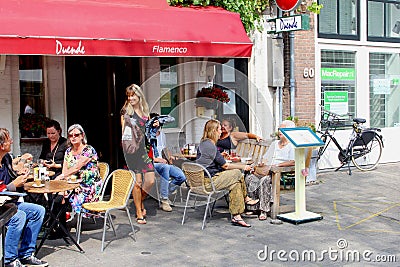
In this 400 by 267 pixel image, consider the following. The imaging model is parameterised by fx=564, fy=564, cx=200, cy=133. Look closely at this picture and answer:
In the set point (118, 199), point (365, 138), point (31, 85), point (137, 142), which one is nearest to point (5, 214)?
point (118, 199)

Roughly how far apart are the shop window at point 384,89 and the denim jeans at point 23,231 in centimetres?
872

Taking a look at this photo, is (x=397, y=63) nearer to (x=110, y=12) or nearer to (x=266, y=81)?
(x=266, y=81)

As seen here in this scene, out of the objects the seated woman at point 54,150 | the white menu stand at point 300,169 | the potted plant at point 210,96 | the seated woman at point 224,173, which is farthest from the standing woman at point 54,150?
the potted plant at point 210,96

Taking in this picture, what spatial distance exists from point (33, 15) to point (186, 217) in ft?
10.8

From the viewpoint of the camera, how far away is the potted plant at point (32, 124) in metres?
8.27

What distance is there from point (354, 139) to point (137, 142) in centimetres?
532

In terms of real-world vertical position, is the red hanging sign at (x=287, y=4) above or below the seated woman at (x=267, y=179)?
above

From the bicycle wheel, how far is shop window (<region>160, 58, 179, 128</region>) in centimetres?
362

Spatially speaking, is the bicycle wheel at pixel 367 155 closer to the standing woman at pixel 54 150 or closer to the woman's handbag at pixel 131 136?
the woman's handbag at pixel 131 136

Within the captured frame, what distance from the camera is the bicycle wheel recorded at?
11122mm

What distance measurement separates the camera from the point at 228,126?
337 inches


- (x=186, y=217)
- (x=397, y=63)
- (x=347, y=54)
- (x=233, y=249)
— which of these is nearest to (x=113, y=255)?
(x=233, y=249)

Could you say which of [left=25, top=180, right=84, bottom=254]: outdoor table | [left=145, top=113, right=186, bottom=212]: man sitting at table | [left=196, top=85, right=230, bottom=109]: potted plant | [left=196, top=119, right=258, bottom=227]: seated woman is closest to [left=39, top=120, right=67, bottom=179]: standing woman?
[left=25, top=180, right=84, bottom=254]: outdoor table

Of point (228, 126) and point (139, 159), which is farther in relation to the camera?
point (228, 126)
